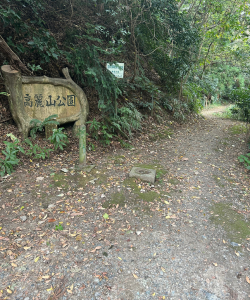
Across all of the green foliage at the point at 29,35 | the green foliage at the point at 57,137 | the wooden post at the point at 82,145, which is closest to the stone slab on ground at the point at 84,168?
the wooden post at the point at 82,145

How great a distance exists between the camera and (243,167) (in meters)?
5.62

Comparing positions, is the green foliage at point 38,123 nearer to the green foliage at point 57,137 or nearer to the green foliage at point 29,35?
the green foliage at point 57,137

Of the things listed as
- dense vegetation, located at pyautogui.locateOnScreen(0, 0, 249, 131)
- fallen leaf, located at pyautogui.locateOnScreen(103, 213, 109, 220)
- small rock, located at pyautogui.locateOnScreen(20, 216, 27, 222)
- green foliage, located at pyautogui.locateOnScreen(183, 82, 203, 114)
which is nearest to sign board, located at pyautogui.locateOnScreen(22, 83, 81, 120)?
dense vegetation, located at pyautogui.locateOnScreen(0, 0, 249, 131)

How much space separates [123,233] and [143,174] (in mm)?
1703

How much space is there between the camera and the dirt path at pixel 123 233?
243 centimetres

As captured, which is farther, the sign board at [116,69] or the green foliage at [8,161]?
the sign board at [116,69]

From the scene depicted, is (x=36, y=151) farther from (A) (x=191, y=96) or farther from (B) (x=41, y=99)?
(A) (x=191, y=96)

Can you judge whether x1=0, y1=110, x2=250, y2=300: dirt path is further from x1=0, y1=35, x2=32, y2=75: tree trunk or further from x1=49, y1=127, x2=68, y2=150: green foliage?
x1=0, y1=35, x2=32, y2=75: tree trunk

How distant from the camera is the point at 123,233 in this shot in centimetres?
320

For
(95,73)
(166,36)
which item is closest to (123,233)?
(95,73)

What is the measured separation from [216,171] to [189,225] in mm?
2352

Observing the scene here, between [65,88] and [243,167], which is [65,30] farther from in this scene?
[243,167]

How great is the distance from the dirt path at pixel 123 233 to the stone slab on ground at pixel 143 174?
178mm

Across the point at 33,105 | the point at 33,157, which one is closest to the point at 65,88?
the point at 33,105
